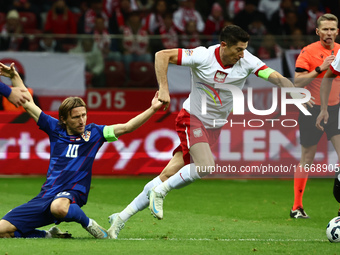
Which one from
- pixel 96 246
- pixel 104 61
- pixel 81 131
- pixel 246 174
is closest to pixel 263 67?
pixel 81 131

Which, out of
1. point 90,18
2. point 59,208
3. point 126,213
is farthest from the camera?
point 90,18

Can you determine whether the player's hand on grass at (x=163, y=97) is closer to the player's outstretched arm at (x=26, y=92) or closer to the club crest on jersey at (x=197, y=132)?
the club crest on jersey at (x=197, y=132)

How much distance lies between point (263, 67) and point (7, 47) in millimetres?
7244

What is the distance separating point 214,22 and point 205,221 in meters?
8.85

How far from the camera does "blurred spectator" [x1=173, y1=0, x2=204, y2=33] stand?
15278mm

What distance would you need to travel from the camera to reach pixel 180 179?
21.0ft

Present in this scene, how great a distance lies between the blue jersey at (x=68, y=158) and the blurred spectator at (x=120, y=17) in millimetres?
8834

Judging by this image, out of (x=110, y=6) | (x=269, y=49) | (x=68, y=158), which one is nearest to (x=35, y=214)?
(x=68, y=158)

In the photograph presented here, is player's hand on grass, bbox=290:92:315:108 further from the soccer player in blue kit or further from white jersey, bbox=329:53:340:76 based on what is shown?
the soccer player in blue kit

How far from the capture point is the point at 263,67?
267 inches

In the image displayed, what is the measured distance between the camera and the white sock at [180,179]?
251 inches

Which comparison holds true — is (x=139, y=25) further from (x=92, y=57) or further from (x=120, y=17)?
(x=92, y=57)

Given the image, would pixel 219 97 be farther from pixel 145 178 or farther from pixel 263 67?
pixel 145 178

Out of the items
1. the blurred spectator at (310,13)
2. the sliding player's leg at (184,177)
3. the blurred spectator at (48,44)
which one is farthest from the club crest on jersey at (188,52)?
the blurred spectator at (310,13)
